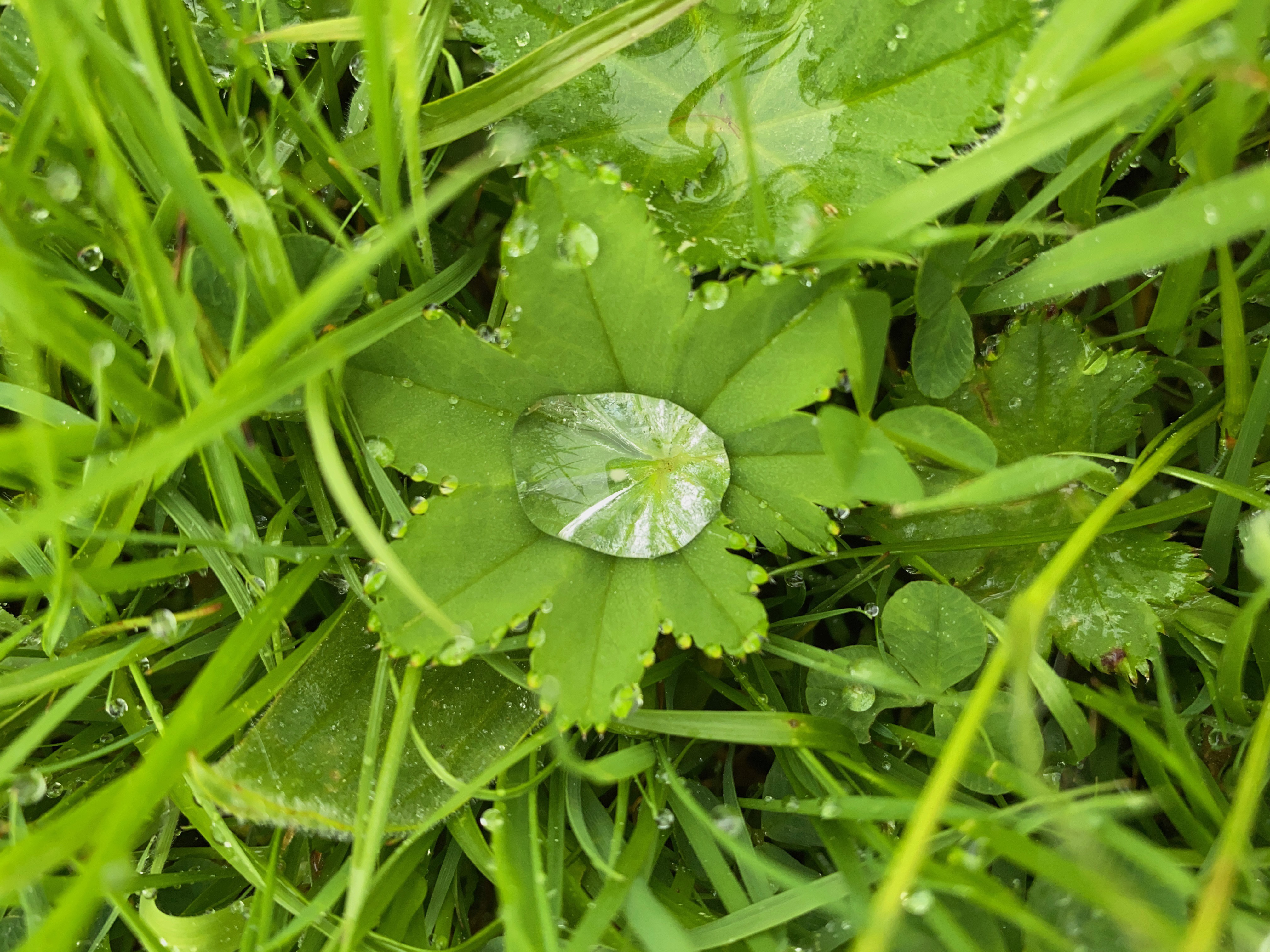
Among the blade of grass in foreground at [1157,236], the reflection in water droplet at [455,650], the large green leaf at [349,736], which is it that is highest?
the blade of grass in foreground at [1157,236]

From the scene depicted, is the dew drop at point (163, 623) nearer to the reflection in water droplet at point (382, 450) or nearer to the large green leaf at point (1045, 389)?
the reflection in water droplet at point (382, 450)

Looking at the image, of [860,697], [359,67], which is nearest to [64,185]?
[359,67]

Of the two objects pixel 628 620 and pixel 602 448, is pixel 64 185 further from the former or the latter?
pixel 628 620

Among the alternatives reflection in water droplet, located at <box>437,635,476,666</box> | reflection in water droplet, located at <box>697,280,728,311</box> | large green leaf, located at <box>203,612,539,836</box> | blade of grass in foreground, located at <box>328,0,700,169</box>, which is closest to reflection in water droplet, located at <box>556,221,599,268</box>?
reflection in water droplet, located at <box>697,280,728,311</box>

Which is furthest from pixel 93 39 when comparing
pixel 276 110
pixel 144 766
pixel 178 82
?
pixel 144 766

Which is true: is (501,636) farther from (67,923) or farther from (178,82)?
(178,82)

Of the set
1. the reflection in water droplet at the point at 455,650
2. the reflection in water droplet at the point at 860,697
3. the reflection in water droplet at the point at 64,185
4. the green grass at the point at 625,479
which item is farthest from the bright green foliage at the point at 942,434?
the reflection in water droplet at the point at 64,185

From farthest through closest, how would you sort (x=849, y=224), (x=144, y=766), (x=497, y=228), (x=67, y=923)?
(x=497, y=228) → (x=849, y=224) → (x=144, y=766) → (x=67, y=923)
